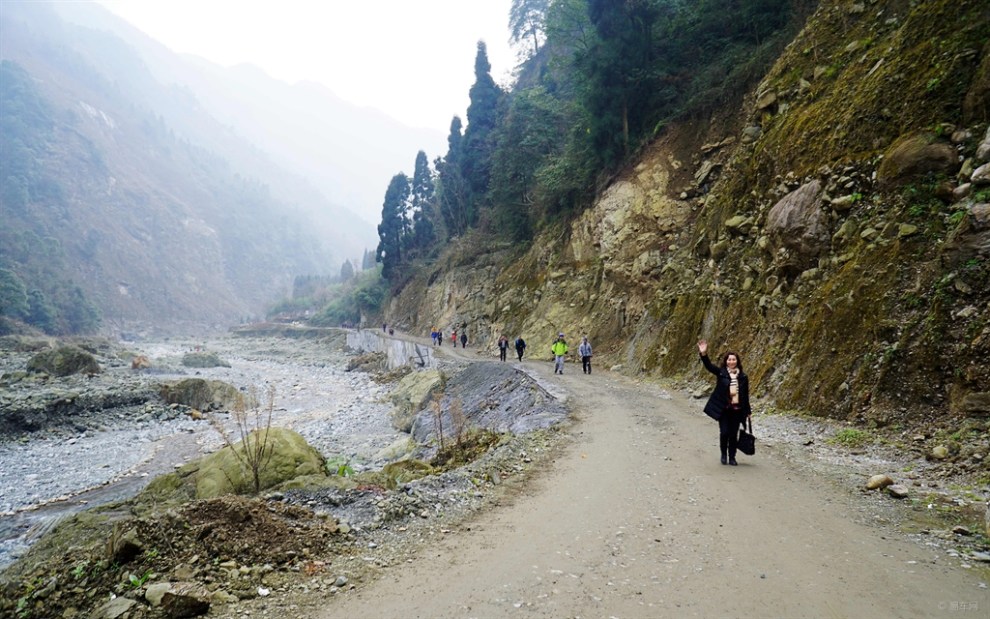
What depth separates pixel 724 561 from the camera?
416 cm

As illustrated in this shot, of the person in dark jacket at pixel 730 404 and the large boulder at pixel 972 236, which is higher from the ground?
the large boulder at pixel 972 236

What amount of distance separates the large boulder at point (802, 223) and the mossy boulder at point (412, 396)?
46.0 feet

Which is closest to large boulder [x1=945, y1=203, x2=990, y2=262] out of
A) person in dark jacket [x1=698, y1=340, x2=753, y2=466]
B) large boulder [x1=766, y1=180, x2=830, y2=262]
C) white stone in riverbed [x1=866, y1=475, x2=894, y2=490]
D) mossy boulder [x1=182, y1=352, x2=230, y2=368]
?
large boulder [x1=766, y1=180, x2=830, y2=262]

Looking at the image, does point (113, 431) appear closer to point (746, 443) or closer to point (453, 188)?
point (746, 443)

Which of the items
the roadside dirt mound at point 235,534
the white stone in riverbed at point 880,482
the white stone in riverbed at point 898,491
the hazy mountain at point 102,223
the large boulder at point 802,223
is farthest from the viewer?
the hazy mountain at point 102,223

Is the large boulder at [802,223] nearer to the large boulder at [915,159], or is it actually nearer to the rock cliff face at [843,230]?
the rock cliff face at [843,230]

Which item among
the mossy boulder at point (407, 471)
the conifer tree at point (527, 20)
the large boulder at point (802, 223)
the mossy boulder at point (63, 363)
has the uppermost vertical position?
the conifer tree at point (527, 20)

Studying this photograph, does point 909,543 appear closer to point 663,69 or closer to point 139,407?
point 663,69

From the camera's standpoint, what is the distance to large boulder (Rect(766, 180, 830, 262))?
422 inches

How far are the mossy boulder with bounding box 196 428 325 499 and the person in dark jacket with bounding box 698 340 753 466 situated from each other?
7152mm

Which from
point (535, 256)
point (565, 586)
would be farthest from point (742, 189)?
point (535, 256)

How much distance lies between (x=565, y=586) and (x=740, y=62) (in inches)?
878

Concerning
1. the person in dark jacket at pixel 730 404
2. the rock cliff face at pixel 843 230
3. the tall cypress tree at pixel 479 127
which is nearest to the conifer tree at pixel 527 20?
the tall cypress tree at pixel 479 127

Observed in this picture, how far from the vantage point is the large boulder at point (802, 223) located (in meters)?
10.7
